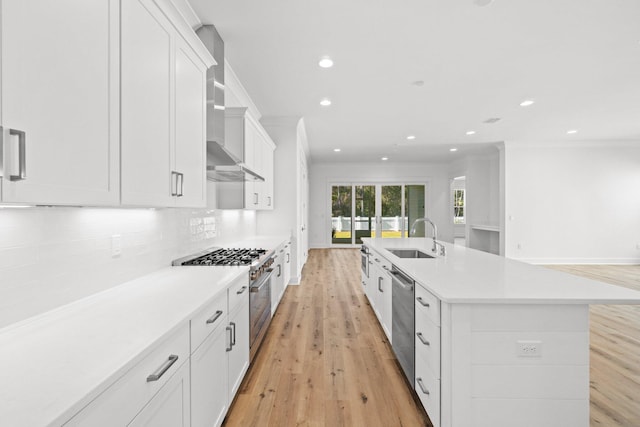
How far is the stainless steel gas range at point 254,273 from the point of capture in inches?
90.9

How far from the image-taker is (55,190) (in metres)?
0.91

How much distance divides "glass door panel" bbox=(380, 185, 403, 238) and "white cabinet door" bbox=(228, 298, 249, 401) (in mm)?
8264

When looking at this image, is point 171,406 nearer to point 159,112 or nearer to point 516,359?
point 159,112

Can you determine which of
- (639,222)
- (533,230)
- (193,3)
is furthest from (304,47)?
(639,222)

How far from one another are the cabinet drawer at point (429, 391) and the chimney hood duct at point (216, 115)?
6.43 feet

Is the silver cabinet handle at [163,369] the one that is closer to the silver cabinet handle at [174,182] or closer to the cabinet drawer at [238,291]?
the cabinet drawer at [238,291]

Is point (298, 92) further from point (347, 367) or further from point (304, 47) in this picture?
point (347, 367)

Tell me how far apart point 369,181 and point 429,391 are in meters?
8.61

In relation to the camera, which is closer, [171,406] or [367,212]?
[171,406]

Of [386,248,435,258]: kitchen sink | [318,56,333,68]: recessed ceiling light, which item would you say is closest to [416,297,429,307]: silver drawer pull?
[386,248,435,258]: kitchen sink

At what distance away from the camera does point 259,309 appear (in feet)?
8.38

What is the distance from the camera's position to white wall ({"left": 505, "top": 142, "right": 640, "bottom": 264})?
703 cm

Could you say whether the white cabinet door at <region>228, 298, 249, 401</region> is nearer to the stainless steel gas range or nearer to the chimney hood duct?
the stainless steel gas range

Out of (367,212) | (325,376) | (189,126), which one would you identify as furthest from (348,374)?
(367,212)
